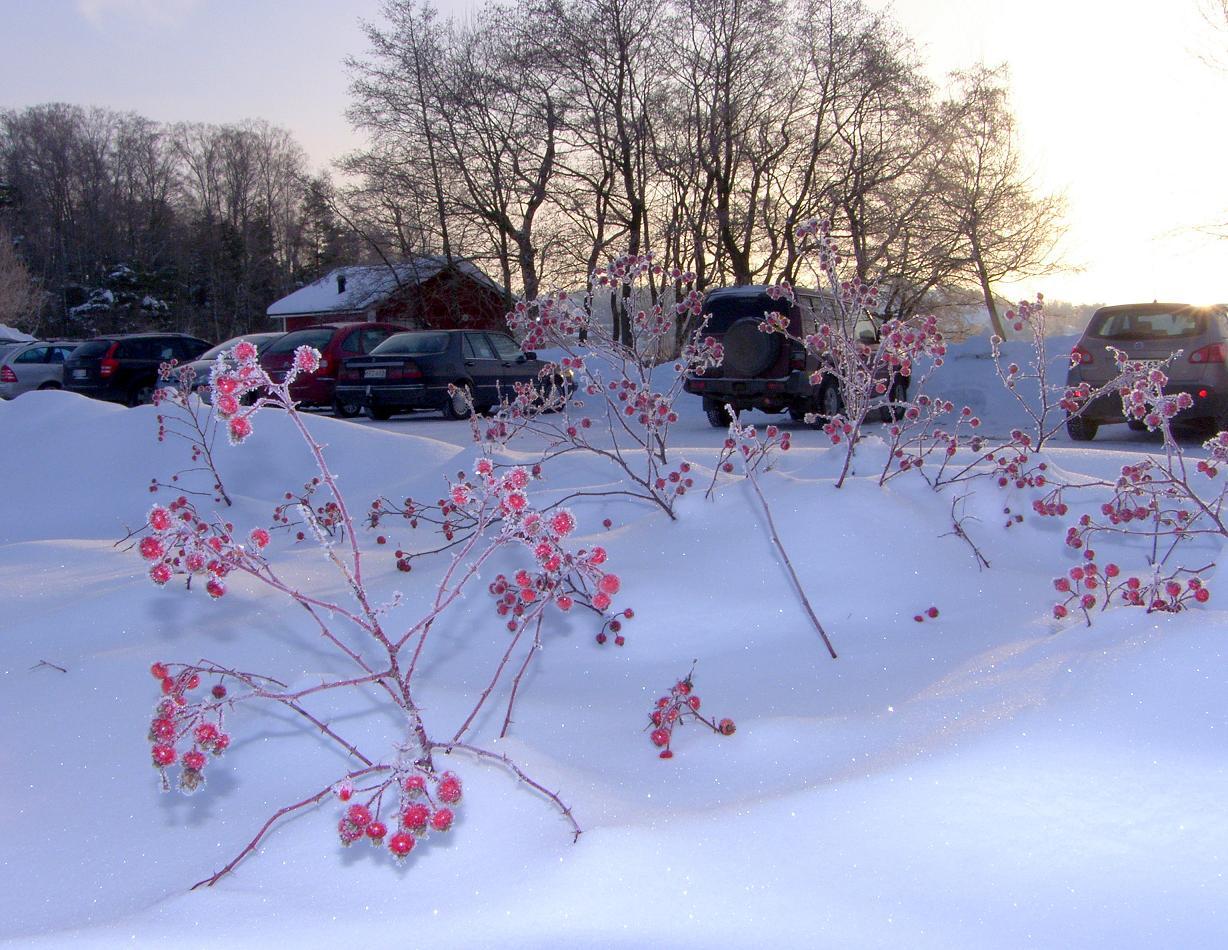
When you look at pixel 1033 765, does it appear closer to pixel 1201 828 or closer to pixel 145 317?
pixel 1201 828

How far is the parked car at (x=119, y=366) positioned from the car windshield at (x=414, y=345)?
529 cm

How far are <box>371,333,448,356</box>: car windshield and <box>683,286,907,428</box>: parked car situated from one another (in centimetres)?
440

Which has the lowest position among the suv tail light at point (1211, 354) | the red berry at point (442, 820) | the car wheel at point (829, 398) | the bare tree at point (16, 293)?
the red berry at point (442, 820)

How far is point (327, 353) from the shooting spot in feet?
54.3

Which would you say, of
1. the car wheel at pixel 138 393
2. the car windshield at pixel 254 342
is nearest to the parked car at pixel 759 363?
the car windshield at pixel 254 342

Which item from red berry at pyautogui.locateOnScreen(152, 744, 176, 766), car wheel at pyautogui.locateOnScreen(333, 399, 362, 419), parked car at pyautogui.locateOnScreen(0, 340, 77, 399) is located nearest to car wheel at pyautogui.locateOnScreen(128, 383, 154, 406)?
parked car at pyautogui.locateOnScreen(0, 340, 77, 399)

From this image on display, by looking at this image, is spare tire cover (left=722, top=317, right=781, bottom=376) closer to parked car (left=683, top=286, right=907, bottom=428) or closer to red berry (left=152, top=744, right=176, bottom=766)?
parked car (left=683, top=286, right=907, bottom=428)

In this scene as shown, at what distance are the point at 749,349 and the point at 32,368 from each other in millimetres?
16766

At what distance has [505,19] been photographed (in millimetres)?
27422

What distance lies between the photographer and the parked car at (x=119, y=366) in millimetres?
18812

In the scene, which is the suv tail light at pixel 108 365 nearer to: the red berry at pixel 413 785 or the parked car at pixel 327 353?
the parked car at pixel 327 353

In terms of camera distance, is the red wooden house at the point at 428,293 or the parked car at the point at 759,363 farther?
the red wooden house at the point at 428,293

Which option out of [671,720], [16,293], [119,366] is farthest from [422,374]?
[16,293]

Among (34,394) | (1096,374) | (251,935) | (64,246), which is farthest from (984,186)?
(64,246)
